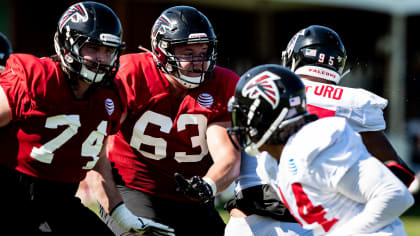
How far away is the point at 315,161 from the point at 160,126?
1341 millimetres

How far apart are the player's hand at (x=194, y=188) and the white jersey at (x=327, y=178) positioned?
1.89ft

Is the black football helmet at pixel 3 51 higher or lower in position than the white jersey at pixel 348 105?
lower

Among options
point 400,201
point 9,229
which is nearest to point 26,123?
point 9,229

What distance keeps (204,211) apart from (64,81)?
1.23 m

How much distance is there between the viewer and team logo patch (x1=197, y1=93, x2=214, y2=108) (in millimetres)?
3898

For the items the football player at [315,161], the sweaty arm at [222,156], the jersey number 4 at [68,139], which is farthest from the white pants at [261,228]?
the jersey number 4 at [68,139]

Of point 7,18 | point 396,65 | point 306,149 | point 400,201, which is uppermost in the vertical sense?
point 306,149

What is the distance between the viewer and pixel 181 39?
384cm

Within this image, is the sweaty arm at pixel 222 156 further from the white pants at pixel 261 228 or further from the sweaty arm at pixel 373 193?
the sweaty arm at pixel 373 193

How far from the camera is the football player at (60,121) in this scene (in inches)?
127

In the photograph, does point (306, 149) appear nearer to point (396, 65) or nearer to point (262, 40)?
point (396, 65)

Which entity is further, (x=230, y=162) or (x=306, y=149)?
(x=230, y=162)

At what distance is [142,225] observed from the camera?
143 inches

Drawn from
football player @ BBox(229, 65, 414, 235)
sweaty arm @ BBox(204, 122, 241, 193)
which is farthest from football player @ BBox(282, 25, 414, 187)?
football player @ BBox(229, 65, 414, 235)
